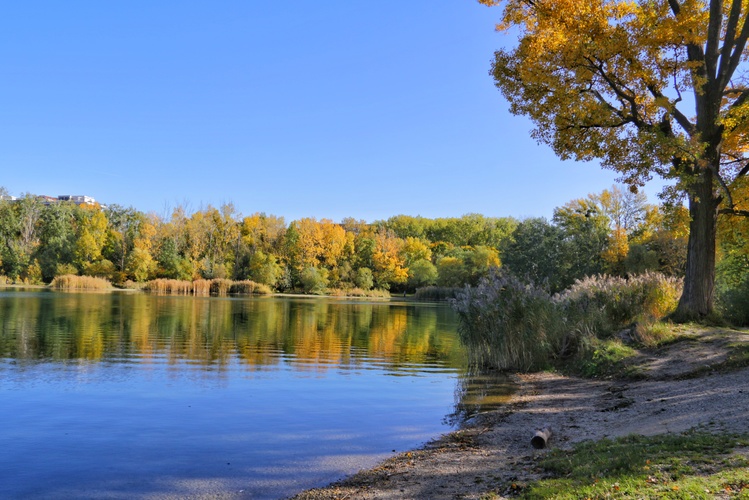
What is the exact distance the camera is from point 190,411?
974cm

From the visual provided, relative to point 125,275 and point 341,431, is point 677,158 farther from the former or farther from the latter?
point 125,275

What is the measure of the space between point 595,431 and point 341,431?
12.6 ft

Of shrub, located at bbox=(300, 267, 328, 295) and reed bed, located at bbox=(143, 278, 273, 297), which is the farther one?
shrub, located at bbox=(300, 267, 328, 295)

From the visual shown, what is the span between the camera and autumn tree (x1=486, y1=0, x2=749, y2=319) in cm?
1435

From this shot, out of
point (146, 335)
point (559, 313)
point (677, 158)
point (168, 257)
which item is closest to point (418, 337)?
point (559, 313)

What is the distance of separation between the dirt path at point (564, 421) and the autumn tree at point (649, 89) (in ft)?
13.5

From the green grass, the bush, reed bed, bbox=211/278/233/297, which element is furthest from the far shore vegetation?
the green grass

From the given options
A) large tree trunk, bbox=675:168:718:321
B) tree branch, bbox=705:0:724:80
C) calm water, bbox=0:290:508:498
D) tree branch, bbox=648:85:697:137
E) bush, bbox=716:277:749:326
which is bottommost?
calm water, bbox=0:290:508:498

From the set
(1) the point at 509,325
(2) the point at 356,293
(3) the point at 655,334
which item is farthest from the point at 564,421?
(2) the point at 356,293

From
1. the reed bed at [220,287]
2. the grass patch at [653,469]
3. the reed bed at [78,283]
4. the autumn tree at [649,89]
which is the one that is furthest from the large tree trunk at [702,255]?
the reed bed at [78,283]

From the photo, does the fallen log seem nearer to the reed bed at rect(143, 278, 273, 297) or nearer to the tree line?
the tree line

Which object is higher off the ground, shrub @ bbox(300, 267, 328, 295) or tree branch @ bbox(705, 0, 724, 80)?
tree branch @ bbox(705, 0, 724, 80)

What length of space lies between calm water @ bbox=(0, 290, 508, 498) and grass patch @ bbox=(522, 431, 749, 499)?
2.74 m

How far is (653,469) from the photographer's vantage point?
15.5 feet
